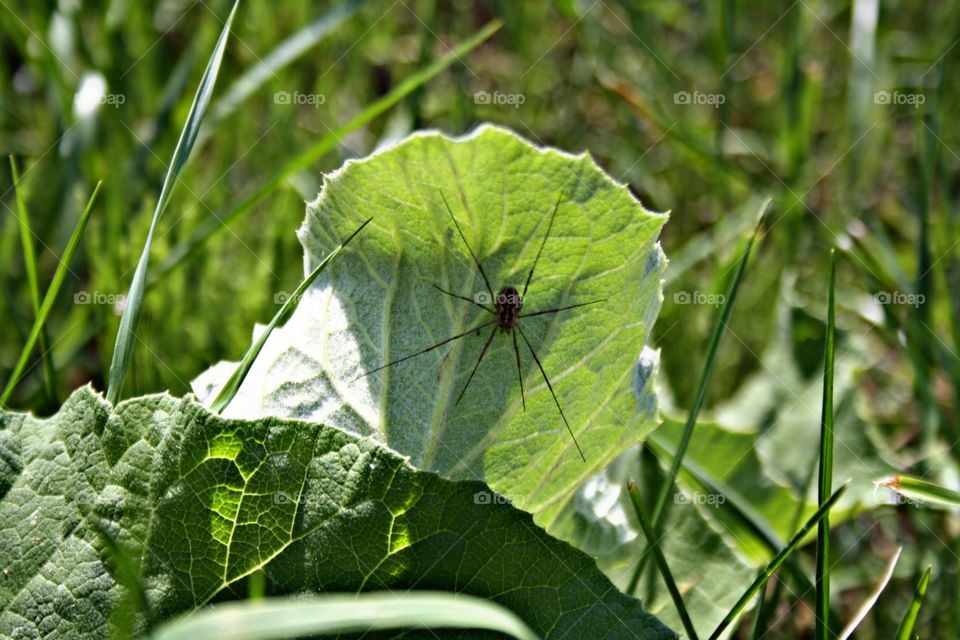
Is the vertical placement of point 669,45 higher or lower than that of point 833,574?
higher

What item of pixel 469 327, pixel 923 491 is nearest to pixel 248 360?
pixel 469 327

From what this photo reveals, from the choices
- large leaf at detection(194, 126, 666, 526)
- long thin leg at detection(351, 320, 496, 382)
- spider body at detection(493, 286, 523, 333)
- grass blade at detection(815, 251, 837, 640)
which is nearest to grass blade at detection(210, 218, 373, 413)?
large leaf at detection(194, 126, 666, 526)

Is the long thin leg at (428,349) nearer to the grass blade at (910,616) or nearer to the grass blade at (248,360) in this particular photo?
the grass blade at (248,360)

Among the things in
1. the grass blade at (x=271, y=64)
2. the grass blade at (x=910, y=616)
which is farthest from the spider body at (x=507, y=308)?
the grass blade at (x=271, y=64)

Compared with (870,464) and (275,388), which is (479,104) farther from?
(275,388)

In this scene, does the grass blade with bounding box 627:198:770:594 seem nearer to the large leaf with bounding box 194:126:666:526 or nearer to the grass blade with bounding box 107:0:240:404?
the large leaf with bounding box 194:126:666:526

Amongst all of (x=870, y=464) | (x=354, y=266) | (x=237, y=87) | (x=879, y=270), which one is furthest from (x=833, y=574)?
Result: (x=237, y=87)

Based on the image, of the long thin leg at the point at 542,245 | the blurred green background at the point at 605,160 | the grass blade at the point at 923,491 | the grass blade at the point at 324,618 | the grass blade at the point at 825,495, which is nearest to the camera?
the grass blade at the point at 324,618
